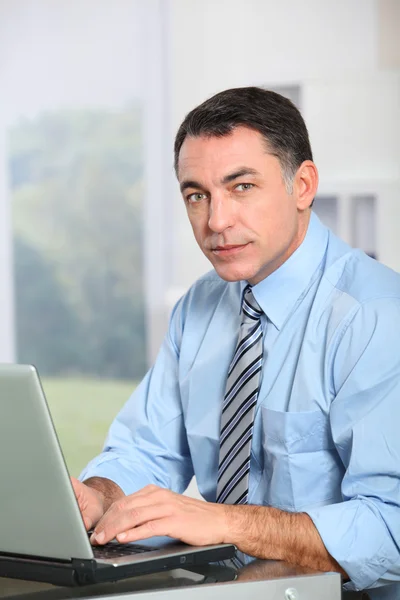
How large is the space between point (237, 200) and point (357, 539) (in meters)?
0.64

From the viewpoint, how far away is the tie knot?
1.77 metres

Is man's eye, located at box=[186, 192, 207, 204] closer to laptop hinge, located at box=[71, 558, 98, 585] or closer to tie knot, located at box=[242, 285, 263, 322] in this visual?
tie knot, located at box=[242, 285, 263, 322]

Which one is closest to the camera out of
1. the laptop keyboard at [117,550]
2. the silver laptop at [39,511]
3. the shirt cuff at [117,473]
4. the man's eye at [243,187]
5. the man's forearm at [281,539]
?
the silver laptop at [39,511]

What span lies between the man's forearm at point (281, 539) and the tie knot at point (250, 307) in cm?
46

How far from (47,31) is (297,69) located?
222 centimetres

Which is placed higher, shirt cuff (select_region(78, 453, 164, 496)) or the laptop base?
the laptop base

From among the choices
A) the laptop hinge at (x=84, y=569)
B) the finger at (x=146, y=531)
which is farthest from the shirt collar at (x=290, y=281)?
the laptop hinge at (x=84, y=569)

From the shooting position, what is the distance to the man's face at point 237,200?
5.51ft

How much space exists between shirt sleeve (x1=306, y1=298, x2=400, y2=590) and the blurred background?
1645 millimetres

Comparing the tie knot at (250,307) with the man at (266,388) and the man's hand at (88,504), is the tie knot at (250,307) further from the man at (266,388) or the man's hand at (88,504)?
the man's hand at (88,504)

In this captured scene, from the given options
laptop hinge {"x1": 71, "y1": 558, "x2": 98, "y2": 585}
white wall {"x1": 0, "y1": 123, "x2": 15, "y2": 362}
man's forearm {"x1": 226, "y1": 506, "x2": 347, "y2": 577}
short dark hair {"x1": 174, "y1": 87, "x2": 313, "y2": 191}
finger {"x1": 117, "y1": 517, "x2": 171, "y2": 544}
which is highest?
short dark hair {"x1": 174, "y1": 87, "x2": 313, "y2": 191}

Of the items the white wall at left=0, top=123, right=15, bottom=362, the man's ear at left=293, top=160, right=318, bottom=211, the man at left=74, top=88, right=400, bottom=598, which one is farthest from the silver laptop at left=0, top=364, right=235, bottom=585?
the white wall at left=0, top=123, right=15, bottom=362

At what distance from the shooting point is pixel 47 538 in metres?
1.22

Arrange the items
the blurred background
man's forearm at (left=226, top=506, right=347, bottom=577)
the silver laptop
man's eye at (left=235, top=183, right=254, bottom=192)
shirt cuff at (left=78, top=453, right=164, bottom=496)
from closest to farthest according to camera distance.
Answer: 1. the silver laptop
2. man's forearm at (left=226, top=506, right=347, bottom=577)
3. man's eye at (left=235, top=183, right=254, bottom=192)
4. shirt cuff at (left=78, top=453, right=164, bottom=496)
5. the blurred background
